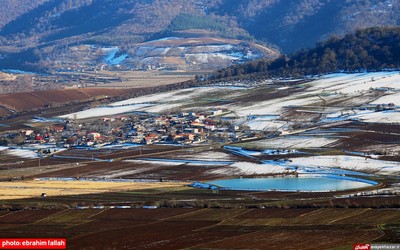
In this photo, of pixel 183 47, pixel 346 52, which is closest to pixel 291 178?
pixel 346 52

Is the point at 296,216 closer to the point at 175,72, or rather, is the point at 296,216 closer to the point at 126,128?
the point at 126,128

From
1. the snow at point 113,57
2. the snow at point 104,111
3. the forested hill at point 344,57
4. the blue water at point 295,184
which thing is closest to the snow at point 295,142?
the blue water at point 295,184

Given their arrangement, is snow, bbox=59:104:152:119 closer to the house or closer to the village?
the village

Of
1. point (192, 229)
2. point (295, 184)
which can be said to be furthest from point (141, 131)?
point (192, 229)

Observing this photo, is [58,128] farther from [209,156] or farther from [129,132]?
[209,156]

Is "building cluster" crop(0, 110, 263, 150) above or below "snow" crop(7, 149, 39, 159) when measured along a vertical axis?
above

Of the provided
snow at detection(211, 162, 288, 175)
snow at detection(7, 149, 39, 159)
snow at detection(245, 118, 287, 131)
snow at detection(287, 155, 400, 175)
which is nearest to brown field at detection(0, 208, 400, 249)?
snow at detection(211, 162, 288, 175)
